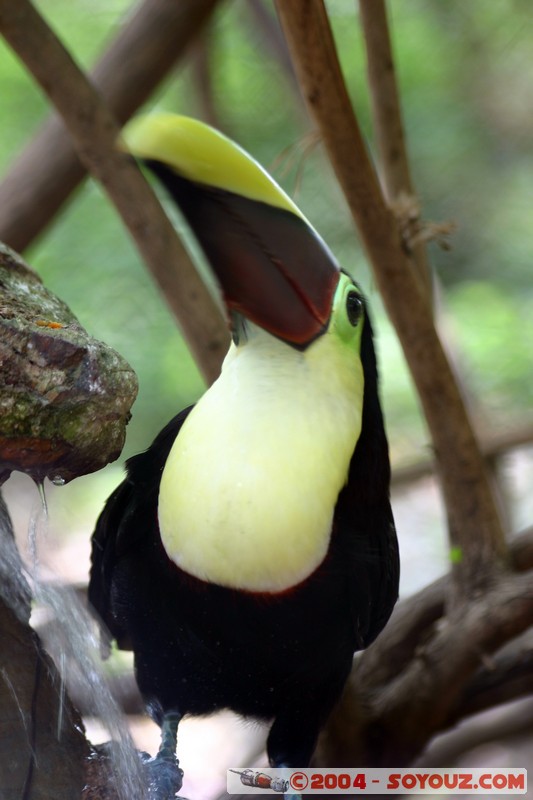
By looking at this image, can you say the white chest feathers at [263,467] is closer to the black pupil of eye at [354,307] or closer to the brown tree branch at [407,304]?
the black pupil of eye at [354,307]

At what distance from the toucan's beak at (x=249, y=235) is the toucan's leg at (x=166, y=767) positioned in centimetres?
48

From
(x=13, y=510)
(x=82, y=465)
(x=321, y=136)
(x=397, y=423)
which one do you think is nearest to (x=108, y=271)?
(x=397, y=423)

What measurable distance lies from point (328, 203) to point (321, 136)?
0.97 metres

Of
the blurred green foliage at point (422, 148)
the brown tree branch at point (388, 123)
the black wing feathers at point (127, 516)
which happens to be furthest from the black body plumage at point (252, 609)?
the blurred green foliage at point (422, 148)

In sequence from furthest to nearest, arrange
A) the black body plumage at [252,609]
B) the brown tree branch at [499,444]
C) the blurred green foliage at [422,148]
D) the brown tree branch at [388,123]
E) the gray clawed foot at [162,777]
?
the blurred green foliage at [422,148] → the brown tree branch at [499,444] → the brown tree branch at [388,123] → the gray clawed foot at [162,777] → the black body plumage at [252,609]

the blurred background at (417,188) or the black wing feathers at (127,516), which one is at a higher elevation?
the blurred background at (417,188)

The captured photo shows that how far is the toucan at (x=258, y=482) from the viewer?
0.84 m

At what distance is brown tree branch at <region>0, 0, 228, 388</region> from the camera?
4.58 feet

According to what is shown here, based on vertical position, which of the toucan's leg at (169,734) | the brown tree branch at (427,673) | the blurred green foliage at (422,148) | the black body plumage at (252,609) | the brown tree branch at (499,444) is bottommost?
the toucan's leg at (169,734)

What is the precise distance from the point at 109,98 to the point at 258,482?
1.05 m

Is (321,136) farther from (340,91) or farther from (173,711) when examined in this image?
(173,711)

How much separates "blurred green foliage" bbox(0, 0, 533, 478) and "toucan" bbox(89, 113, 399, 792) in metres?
1.21

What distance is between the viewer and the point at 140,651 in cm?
101

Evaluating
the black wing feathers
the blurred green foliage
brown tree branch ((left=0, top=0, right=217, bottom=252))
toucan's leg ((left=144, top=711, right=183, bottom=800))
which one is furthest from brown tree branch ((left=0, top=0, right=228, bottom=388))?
the blurred green foliage
